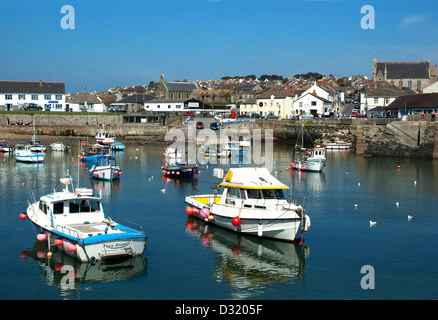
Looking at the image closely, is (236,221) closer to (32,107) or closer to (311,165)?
(311,165)

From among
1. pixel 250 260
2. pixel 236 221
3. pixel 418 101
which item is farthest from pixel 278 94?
pixel 250 260

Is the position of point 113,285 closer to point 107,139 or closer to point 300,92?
point 107,139

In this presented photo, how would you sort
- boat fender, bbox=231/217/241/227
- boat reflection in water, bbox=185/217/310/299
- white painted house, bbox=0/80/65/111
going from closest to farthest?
1. boat reflection in water, bbox=185/217/310/299
2. boat fender, bbox=231/217/241/227
3. white painted house, bbox=0/80/65/111

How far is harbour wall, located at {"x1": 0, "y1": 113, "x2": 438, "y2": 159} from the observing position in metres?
64.5

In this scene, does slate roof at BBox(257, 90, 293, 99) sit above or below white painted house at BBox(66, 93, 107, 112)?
above

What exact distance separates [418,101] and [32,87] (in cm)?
6446

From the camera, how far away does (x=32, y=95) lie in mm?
94938

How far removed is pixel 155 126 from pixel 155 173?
126ft

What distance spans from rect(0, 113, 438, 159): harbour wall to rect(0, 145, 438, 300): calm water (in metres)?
25.9

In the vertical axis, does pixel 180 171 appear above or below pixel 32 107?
below

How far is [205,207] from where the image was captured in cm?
2806

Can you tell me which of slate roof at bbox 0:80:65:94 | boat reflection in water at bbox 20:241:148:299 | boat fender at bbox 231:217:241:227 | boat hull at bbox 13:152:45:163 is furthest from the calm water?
slate roof at bbox 0:80:65:94

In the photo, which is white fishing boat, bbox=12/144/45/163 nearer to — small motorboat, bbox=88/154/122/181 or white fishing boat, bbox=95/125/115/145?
small motorboat, bbox=88/154/122/181

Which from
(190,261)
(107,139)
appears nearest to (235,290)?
(190,261)
